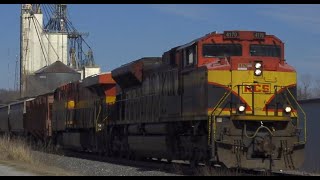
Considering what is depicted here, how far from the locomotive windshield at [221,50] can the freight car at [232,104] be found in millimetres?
13

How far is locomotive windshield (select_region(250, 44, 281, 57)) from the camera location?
18.8 meters

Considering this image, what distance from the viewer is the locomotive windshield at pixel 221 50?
1872cm

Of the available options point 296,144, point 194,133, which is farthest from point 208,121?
point 296,144

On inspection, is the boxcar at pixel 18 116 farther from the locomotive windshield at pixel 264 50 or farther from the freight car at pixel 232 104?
the locomotive windshield at pixel 264 50

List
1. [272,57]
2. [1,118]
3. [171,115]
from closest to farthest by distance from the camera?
[272,57] → [171,115] → [1,118]

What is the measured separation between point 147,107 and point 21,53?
78.5 metres

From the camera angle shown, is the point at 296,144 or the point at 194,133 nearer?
the point at 296,144

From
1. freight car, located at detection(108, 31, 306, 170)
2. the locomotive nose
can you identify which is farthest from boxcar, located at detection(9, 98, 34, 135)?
the locomotive nose

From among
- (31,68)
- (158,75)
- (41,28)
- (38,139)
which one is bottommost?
(38,139)

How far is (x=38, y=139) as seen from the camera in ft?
142

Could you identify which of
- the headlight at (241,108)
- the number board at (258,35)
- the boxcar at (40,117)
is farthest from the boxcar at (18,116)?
the headlight at (241,108)

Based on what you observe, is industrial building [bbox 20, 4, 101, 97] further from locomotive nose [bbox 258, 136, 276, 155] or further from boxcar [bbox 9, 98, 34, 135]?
locomotive nose [bbox 258, 136, 276, 155]

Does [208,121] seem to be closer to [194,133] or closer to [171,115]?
[194,133]

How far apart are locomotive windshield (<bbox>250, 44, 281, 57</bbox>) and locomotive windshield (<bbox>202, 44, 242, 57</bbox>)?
43 centimetres
